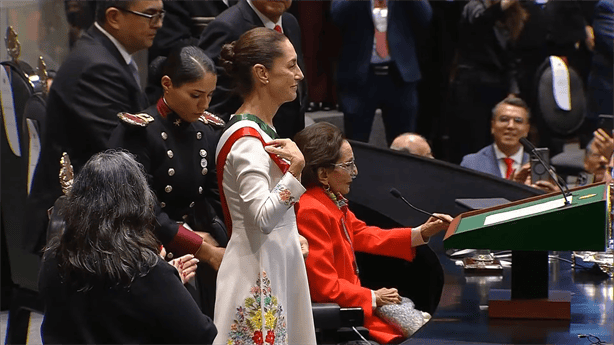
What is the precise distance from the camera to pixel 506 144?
5.99 meters

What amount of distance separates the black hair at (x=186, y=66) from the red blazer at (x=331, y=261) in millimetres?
563

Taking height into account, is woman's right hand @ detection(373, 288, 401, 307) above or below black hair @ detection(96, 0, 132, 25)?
below

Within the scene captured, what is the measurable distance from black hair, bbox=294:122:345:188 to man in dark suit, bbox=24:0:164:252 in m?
0.65

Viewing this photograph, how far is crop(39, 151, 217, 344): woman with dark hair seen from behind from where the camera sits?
8.48 feet

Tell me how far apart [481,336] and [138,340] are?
1.12 meters

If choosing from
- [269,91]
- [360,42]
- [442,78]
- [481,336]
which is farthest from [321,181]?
[442,78]

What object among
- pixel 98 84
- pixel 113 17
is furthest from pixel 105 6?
pixel 98 84

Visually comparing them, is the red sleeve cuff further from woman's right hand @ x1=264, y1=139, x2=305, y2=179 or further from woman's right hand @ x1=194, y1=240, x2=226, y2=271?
woman's right hand @ x1=264, y1=139, x2=305, y2=179

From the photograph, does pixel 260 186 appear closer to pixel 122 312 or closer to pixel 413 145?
pixel 122 312

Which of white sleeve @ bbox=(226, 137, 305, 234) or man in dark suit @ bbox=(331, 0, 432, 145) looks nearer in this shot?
white sleeve @ bbox=(226, 137, 305, 234)

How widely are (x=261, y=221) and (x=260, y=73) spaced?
484mm

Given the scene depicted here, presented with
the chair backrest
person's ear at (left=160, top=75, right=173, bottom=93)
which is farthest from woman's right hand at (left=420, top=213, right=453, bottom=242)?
the chair backrest

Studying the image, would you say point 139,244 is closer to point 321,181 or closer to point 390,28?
point 321,181

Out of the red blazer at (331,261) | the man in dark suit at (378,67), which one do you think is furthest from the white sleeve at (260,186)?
the man in dark suit at (378,67)
